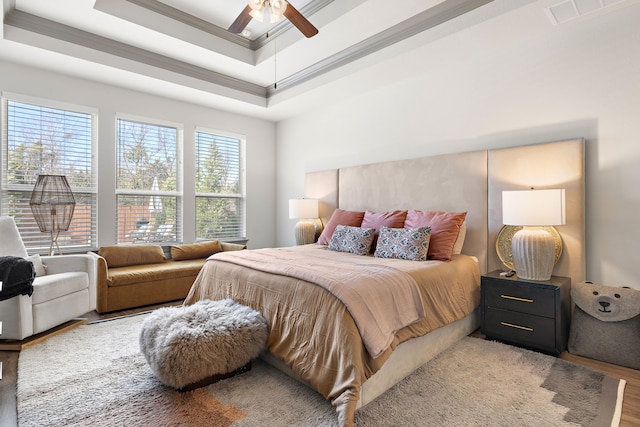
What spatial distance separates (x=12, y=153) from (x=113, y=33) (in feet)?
5.81

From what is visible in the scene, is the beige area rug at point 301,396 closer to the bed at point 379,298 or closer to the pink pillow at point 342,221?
the bed at point 379,298

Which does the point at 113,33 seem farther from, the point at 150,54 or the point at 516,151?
the point at 516,151

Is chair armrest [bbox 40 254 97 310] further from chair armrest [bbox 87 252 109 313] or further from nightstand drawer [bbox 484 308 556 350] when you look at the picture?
nightstand drawer [bbox 484 308 556 350]

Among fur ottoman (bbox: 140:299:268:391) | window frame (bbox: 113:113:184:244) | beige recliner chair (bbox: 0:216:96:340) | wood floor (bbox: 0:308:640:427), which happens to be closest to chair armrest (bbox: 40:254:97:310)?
beige recliner chair (bbox: 0:216:96:340)

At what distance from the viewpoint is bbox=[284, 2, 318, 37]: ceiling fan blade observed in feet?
8.17

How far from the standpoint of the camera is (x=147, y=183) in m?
4.59

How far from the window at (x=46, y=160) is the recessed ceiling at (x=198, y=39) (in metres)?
0.53

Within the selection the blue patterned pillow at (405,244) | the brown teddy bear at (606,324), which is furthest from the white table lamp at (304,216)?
the brown teddy bear at (606,324)

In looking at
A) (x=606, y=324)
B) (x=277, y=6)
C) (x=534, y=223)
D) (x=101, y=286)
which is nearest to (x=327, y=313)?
(x=534, y=223)

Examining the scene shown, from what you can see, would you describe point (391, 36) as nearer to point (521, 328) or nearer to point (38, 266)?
point (521, 328)

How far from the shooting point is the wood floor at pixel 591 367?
177 centimetres

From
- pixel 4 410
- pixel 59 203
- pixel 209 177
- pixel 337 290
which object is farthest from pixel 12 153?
pixel 337 290

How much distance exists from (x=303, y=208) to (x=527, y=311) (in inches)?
117

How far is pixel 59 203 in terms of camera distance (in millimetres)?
3658
